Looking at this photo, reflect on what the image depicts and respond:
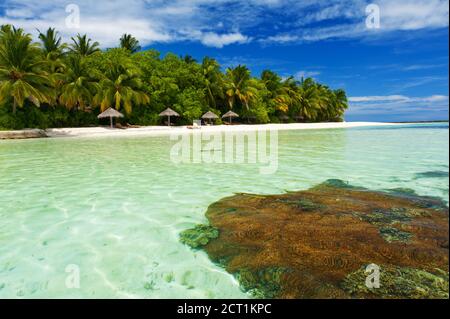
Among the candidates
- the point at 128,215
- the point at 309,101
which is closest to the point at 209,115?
the point at 309,101

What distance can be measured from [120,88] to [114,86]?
56 cm

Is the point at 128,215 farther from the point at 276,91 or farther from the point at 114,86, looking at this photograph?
the point at 276,91

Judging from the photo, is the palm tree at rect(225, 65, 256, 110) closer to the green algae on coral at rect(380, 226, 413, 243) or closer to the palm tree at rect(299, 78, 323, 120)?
the palm tree at rect(299, 78, 323, 120)

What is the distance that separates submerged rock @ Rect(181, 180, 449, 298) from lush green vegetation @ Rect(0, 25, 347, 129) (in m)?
22.5

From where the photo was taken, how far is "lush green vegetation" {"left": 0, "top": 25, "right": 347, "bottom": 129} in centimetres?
2172

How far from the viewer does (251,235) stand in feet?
10.7

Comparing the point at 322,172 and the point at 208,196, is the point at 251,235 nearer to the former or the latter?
the point at 208,196

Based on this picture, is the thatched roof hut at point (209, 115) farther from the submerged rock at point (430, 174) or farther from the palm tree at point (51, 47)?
the submerged rock at point (430, 174)

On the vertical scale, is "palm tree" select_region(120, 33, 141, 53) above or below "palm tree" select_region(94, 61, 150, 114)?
above

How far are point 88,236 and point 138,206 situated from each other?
1.12 m

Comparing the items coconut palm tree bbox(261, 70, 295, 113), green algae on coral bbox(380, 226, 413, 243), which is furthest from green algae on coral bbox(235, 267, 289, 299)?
coconut palm tree bbox(261, 70, 295, 113)

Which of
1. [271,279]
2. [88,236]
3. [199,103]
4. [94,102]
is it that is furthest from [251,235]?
[199,103]

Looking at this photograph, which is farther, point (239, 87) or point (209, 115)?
point (239, 87)

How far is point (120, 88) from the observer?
28047 millimetres
